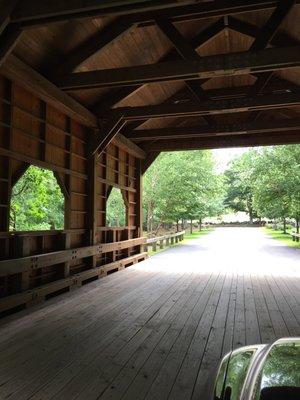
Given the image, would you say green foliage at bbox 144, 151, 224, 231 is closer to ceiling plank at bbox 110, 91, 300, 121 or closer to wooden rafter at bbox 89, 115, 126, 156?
wooden rafter at bbox 89, 115, 126, 156

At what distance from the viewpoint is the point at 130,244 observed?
11195mm

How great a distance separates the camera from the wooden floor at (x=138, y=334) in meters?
3.08

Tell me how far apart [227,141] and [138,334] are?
28.1 ft

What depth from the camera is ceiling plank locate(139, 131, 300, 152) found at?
1134 centimetres

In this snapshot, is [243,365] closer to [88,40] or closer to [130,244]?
[88,40]

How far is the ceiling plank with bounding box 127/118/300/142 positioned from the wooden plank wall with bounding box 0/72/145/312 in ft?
2.92

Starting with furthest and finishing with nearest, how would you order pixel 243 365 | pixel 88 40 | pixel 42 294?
pixel 88 40 → pixel 42 294 → pixel 243 365

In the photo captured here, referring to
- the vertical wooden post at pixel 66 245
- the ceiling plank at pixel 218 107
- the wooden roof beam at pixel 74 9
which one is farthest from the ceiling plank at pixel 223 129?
the wooden roof beam at pixel 74 9

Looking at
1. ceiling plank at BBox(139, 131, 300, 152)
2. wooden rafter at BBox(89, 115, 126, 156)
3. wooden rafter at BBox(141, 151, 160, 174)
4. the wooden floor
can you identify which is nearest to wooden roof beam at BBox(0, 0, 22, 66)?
the wooden floor

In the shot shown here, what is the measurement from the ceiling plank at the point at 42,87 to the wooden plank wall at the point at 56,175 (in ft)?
0.55

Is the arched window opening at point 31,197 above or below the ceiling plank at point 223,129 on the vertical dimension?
below

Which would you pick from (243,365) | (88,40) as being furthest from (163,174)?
(243,365)

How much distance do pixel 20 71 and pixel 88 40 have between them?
1495mm

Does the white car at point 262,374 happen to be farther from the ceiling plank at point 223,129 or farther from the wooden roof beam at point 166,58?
the ceiling plank at point 223,129
